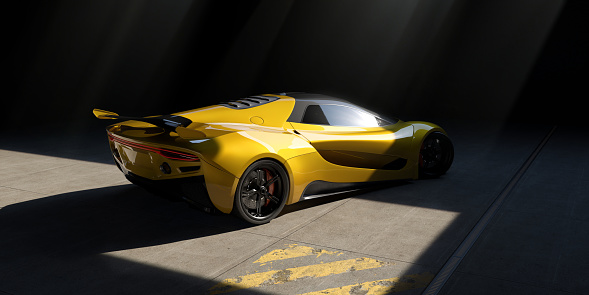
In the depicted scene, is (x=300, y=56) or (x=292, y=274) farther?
(x=300, y=56)

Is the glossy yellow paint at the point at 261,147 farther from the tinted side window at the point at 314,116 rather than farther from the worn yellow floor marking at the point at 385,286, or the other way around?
the worn yellow floor marking at the point at 385,286

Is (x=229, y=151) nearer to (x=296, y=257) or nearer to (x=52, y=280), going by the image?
(x=296, y=257)

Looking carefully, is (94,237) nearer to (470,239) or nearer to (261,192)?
(261,192)

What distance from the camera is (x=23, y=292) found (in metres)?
3.60

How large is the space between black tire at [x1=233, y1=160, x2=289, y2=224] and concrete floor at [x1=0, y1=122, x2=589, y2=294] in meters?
0.15

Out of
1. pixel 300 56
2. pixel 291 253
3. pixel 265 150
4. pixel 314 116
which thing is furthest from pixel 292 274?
pixel 300 56

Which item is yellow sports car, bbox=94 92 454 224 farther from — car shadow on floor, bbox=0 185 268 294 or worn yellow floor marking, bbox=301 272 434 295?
worn yellow floor marking, bbox=301 272 434 295

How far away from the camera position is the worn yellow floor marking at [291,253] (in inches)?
167

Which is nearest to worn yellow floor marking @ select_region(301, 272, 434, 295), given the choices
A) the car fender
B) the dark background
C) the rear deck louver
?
the car fender

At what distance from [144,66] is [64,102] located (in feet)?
9.76

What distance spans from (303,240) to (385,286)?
1.12m

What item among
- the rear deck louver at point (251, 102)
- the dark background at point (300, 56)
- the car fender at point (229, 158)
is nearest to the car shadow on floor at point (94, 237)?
the car fender at point (229, 158)

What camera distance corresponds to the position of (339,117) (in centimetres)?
597

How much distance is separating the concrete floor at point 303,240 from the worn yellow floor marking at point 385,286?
1cm
